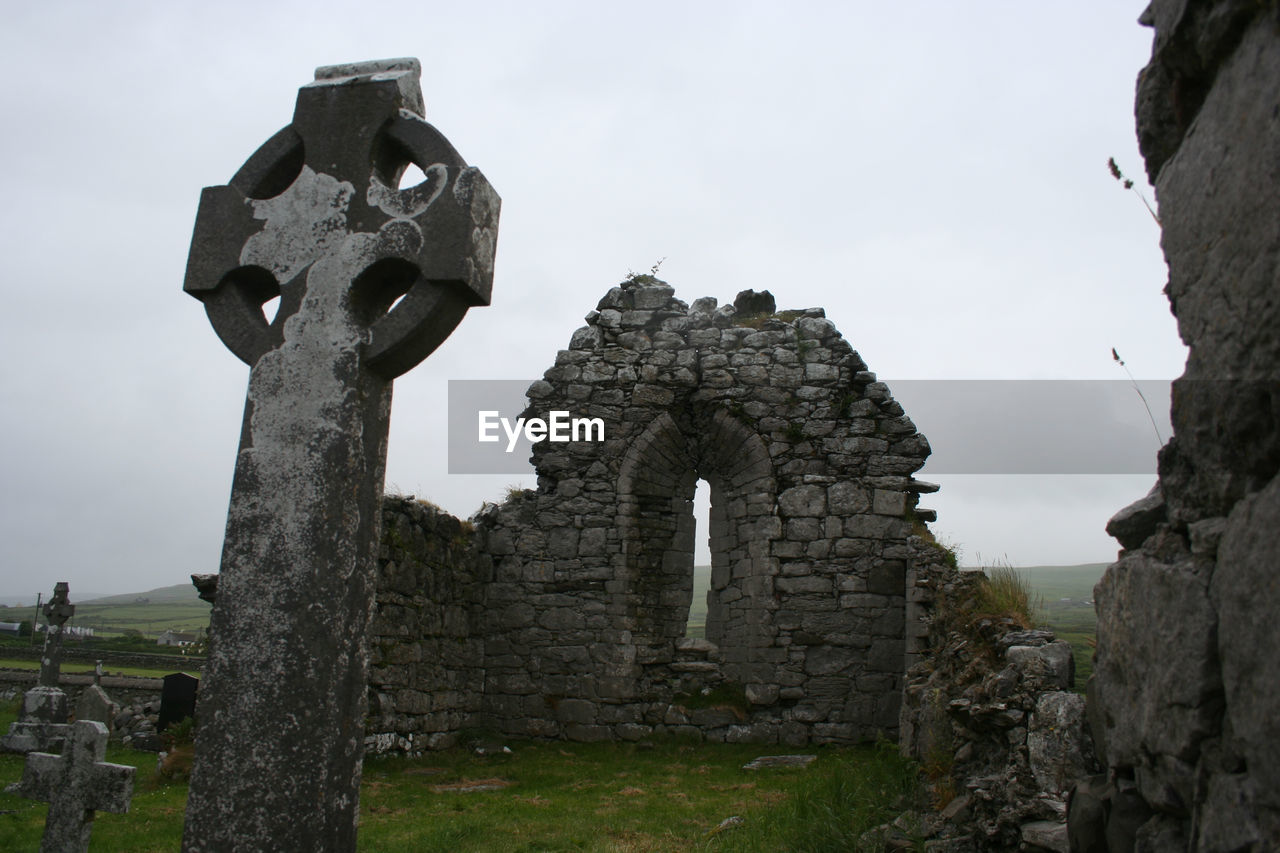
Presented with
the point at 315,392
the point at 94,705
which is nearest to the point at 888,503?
the point at 315,392

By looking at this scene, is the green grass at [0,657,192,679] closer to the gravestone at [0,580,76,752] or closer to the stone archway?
the gravestone at [0,580,76,752]

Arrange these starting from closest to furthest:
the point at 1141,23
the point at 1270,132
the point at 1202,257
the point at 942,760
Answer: the point at 1270,132 < the point at 1202,257 < the point at 1141,23 < the point at 942,760

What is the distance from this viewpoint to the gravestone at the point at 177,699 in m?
12.1

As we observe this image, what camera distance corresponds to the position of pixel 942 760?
572cm

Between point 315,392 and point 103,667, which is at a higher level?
point 315,392

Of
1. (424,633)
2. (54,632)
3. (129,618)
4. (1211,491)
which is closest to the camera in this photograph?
(1211,491)

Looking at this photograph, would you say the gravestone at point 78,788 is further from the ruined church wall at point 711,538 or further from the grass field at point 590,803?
the ruined church wall at point 711,538

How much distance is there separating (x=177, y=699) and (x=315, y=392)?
11.1m

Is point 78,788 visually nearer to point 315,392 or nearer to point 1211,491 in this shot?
point 315,392

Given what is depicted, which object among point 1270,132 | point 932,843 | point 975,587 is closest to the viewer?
point 1270,132

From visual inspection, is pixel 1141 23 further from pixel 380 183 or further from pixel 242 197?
pixel 242 197

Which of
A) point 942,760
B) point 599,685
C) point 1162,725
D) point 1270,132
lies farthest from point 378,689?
point 1270,132

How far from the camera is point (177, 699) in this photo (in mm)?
12188

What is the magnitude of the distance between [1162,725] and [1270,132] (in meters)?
1.11
